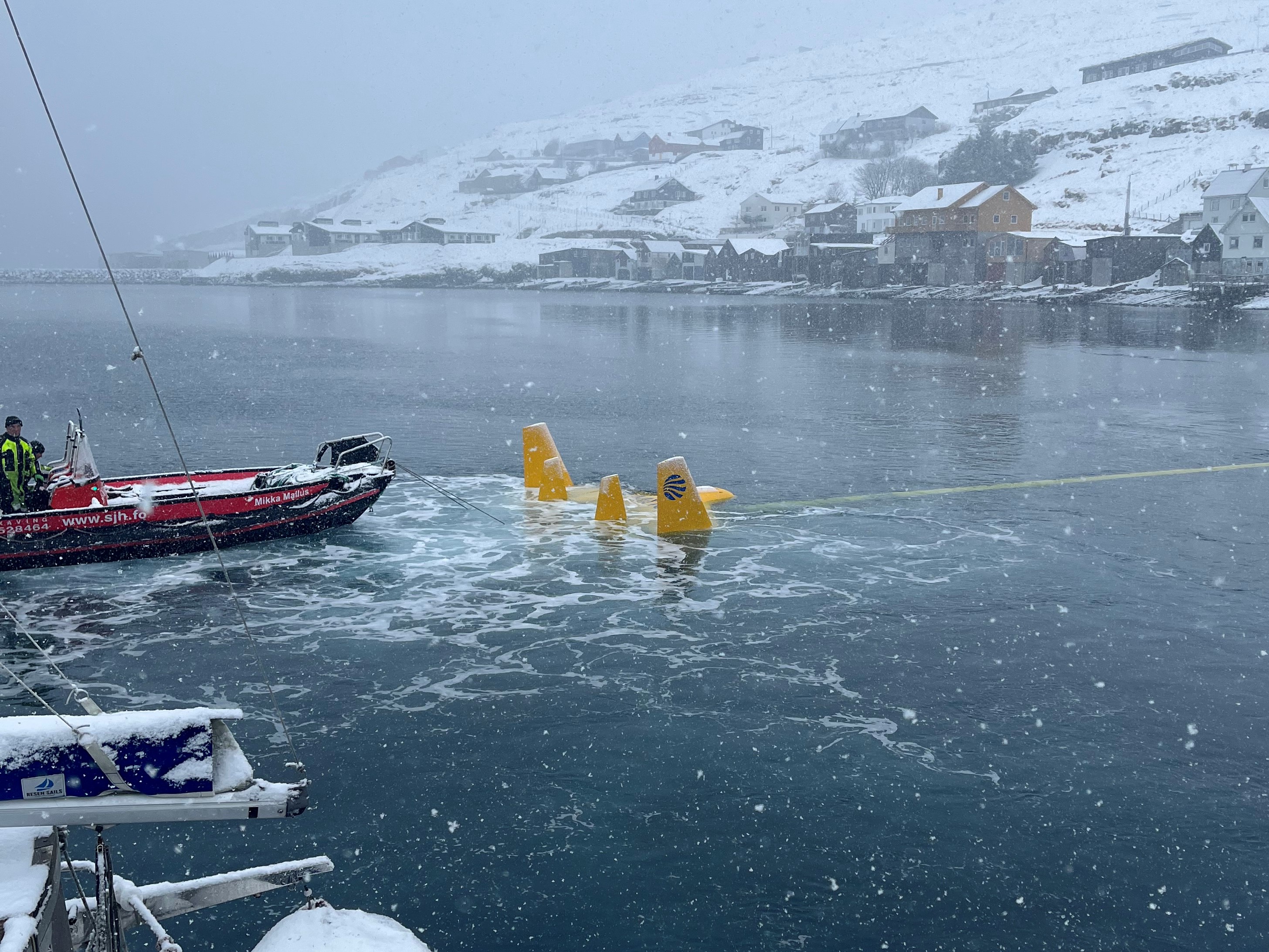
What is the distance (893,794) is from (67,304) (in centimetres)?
18872

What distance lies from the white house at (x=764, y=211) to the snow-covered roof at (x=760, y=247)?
27.0 metres

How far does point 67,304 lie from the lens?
6772 inches

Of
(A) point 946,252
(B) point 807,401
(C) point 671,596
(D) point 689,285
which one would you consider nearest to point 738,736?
(C) point 671,596

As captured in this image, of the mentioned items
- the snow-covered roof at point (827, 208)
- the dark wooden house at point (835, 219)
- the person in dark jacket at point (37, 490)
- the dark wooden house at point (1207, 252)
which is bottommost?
the person in dark jacket at point (37, 490)

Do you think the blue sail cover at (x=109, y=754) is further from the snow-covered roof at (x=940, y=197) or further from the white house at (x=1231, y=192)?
the snow-covered roof at (x=940, y=197)

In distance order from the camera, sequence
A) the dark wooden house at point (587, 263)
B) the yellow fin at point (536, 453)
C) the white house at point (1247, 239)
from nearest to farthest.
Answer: the yellow fin at point (536, 453) < the white house at point (1247, 239) < the dark wooden house at point (587, 263)

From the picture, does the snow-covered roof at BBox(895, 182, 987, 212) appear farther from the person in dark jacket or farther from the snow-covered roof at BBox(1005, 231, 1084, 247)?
the person in dark jacket

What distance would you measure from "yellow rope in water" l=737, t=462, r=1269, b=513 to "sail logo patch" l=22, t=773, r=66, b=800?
2081 centimetres

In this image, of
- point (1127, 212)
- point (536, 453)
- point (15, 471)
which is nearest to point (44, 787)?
point (15, 471)

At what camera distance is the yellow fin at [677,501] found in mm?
22266

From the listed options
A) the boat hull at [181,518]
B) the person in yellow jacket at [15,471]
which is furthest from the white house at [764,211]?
the person in yellow jacket at [15,471]

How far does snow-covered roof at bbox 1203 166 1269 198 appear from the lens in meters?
115

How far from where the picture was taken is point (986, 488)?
2758 cm

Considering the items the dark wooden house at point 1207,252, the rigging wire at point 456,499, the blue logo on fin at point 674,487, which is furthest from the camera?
the dark wooden house at point 1207,252
